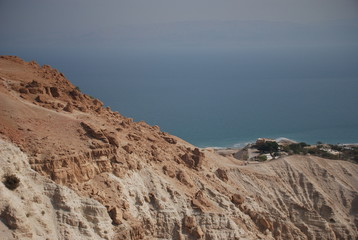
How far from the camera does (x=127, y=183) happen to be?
33.7 metres

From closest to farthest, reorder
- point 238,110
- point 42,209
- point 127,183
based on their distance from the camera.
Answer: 1. point 42,209
2. point 127,183
3. point 238,110

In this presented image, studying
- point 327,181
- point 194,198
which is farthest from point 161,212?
point 327,181

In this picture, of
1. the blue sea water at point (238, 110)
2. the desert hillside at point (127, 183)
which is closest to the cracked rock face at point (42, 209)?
the desert hillside at point (127, 183)

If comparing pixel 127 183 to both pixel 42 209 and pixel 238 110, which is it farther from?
pixel 238 110

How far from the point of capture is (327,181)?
162ft

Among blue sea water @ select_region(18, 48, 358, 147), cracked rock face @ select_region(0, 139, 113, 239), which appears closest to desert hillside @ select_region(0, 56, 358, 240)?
cracked rock face @ select_region(0, 139, 113, 239)

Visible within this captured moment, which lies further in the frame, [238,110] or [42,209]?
[238,110]

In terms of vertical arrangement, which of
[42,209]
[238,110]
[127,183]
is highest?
[238,110]

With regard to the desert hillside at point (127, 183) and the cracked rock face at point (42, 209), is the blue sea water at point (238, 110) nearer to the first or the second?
the desert hillside at point (127, 183)

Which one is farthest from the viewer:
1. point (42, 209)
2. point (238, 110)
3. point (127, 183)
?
point (238, 110)

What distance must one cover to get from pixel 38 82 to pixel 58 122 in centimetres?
706

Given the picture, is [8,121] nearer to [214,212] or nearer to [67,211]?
[67,211]

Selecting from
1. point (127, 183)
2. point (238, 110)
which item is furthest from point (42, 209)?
point (238, 110)

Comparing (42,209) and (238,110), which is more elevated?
(238,110)
